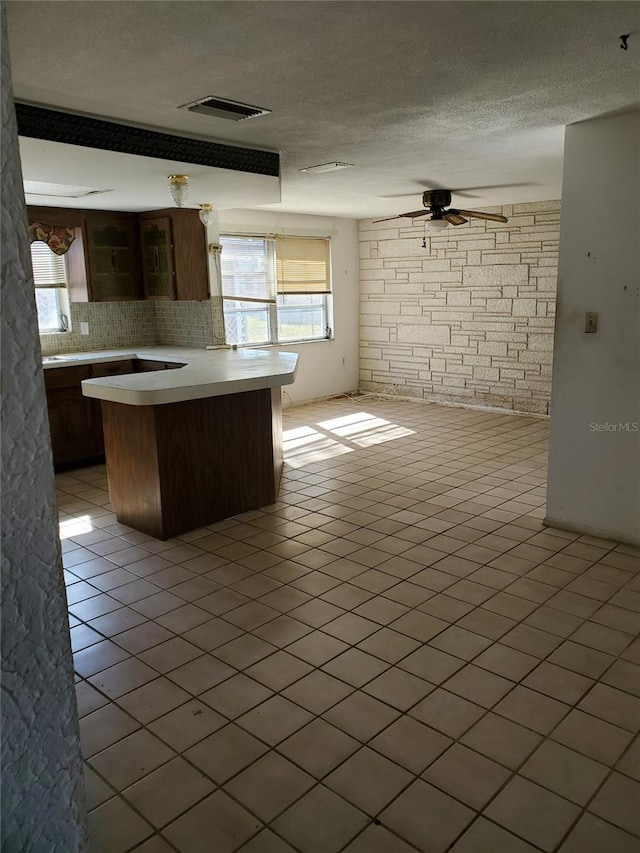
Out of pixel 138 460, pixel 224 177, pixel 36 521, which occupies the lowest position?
pixel 138 460

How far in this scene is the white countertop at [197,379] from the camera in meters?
3.60

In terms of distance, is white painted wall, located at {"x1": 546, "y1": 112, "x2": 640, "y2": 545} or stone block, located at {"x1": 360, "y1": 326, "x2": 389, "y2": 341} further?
stone block, located at {"x1": 360, "y1": 326, "x2": 389, "y2": 341}

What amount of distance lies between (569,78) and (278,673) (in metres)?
2.59

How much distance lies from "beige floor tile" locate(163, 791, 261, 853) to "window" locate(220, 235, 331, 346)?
17.3ft

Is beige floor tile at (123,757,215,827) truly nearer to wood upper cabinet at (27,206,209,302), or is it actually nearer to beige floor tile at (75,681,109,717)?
beige floor tile at (75,681,109,717)

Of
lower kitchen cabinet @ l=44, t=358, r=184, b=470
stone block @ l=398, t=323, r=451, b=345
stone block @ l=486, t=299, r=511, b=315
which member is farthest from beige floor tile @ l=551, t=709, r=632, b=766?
stone block @ l=398, t=323, r=451, b=345

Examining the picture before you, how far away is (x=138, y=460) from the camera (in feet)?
12.9

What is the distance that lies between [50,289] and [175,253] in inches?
46.9

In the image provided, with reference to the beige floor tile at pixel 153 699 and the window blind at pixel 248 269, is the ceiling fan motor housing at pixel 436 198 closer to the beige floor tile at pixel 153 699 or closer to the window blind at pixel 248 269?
the window blind at pixel 248 269

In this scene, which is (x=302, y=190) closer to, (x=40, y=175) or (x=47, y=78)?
(x=40, y=175)

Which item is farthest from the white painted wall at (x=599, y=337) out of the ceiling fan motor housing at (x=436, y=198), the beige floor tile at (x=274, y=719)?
the beige floor tile at (x=274, y=719)

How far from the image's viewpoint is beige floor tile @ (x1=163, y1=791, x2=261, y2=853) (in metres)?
1.74

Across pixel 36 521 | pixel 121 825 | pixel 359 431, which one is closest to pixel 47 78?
pixel 36 521

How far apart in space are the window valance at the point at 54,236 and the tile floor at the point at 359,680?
2.50m
